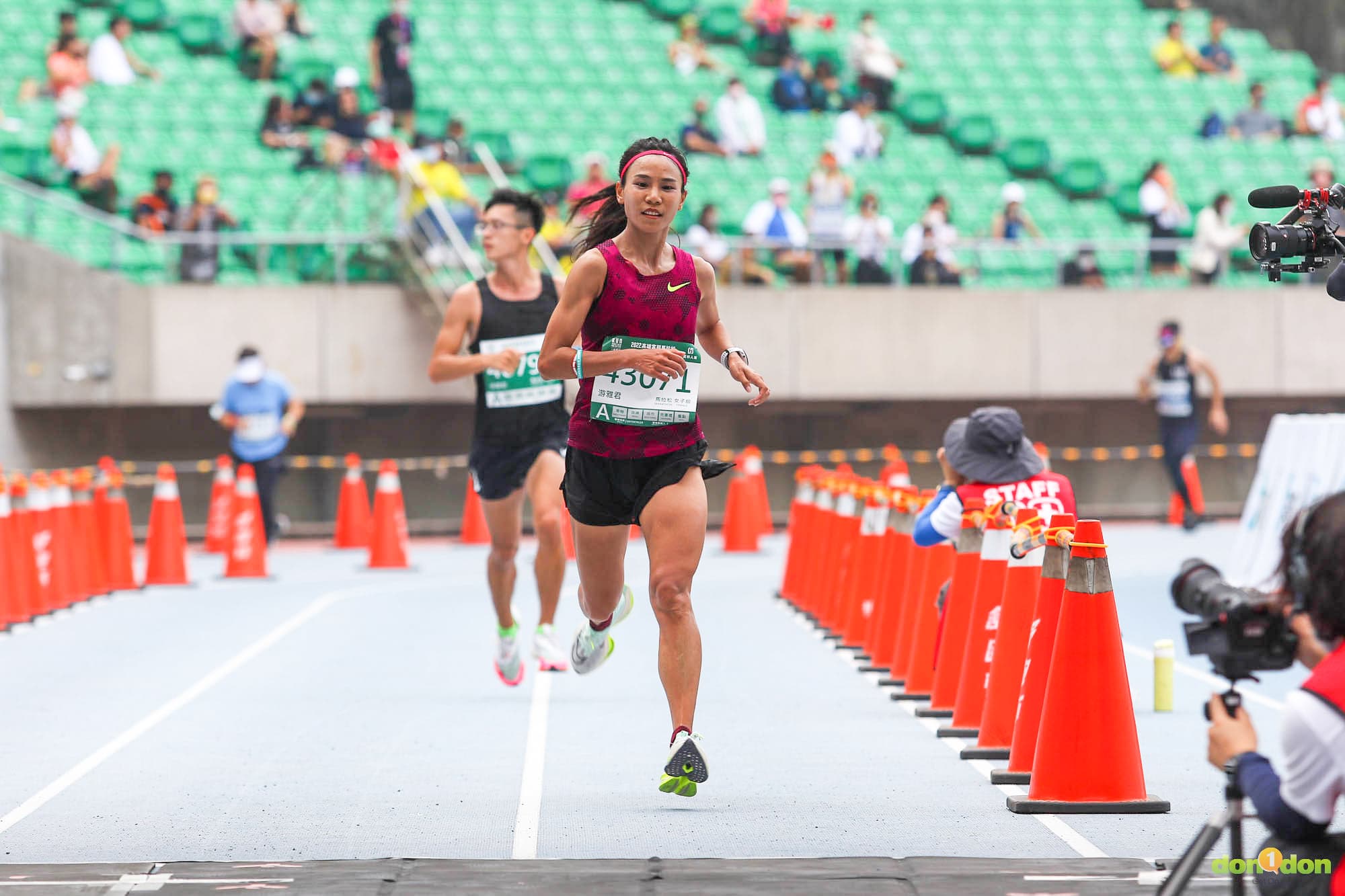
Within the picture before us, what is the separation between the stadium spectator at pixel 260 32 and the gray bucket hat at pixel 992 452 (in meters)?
19.4

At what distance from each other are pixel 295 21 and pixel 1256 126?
13589 millimetres

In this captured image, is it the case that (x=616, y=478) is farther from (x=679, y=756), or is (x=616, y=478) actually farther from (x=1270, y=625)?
(x=1270, y=625)

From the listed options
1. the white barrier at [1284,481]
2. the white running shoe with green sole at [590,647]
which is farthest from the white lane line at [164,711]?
the white barrier at [1284,481]

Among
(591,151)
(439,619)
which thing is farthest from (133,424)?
(439,619)

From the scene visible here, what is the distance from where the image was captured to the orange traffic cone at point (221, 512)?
64.7ft

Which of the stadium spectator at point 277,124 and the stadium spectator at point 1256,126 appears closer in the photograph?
the stadium spectator at point 277,124

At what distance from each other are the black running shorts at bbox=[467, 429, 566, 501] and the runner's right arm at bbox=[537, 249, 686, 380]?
2.92 m

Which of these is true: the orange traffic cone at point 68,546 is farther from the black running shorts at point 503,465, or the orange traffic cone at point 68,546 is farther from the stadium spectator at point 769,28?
the stadium spectator at point 769,28

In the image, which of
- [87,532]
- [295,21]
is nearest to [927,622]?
[87,532]

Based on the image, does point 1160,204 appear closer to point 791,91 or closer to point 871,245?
point 871,245

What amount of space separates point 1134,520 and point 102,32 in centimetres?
1520

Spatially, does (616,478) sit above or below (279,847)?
above

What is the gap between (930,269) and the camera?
23328 millimetres

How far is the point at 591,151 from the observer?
1020 inches
